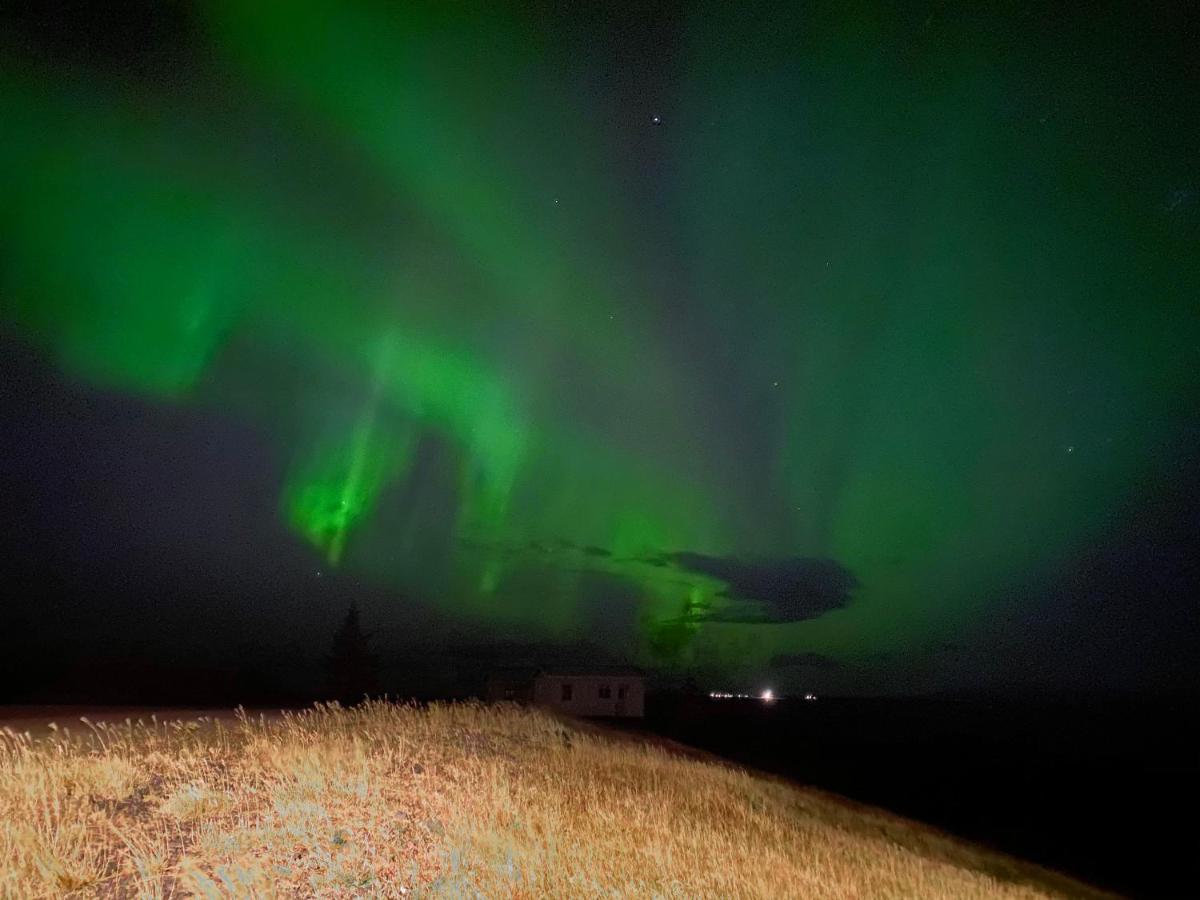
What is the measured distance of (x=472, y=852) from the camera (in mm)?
6559

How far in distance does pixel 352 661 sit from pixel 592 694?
22.1 metres

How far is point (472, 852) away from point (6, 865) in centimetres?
330

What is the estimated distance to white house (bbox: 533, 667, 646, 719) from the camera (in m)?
64.2

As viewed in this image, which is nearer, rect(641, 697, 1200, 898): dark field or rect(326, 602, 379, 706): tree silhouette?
rect(641, 697, 1200, 898): dark field

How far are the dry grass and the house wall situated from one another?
53981mm

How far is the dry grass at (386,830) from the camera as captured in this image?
5.91 meters

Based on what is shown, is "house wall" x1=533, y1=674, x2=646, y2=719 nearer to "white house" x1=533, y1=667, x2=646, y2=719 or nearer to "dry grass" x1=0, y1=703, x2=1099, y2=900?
"white house" x1=533, y1=667, x2=646, y2=719

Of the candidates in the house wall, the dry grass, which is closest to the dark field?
the house wall

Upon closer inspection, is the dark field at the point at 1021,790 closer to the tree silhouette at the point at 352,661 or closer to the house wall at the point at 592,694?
the house wall at the point at 592,694

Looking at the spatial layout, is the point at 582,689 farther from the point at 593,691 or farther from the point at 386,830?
the point at 386,830

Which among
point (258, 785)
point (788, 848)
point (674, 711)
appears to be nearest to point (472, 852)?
point (258, 785)

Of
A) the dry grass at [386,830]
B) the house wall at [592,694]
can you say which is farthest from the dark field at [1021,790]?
the dry grass at [386,830]

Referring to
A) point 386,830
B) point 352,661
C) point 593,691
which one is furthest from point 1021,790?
point 386,830

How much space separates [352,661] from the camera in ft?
233
